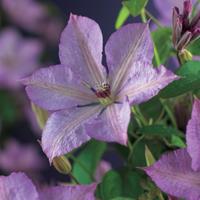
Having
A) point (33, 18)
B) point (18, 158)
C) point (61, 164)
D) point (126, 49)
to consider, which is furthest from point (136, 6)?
point (33, 18)

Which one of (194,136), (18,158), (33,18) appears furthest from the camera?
(33,18)

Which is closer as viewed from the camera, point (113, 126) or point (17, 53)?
point (113, 126)

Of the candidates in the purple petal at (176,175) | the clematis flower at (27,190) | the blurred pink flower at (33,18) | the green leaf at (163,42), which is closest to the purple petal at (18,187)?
the clematis flower at (27,190)

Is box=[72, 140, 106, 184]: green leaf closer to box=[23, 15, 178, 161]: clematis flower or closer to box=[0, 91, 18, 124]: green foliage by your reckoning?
box=[23, 15, 178, 161]: clematis flower

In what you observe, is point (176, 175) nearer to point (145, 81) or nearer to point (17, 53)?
Result: point (145, 81)

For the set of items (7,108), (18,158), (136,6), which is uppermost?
(136,6)

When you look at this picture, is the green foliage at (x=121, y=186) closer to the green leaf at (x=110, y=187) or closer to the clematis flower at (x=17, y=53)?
the green leaf at (x=110, y=187)

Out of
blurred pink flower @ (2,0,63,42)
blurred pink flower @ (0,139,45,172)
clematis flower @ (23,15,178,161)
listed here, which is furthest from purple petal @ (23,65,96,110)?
blurred pink flower @ (2,0,63,42)

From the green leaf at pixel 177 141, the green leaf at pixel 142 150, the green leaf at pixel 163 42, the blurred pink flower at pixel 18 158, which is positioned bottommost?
the blurred pink flower at pixel 18 158
